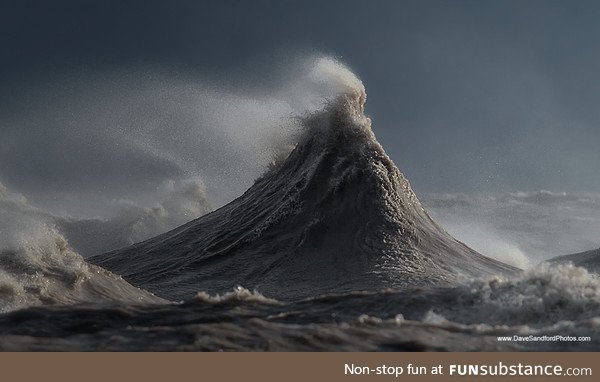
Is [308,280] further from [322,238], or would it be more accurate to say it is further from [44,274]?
[44,274]

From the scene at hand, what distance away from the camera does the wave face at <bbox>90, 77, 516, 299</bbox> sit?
12.2m

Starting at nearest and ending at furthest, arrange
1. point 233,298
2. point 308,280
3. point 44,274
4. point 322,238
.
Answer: point 233,298
point 44,274
point 308,280
point 322,238

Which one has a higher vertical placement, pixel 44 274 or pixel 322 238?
pixel 322 238

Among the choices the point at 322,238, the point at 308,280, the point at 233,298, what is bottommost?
the point at 233,298

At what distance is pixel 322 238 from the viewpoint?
43.7ft

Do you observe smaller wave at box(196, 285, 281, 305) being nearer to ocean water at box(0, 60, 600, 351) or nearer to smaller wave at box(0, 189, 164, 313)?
ocean water at box(0, 60, 600, 351)

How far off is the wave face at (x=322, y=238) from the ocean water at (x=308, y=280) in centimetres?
4

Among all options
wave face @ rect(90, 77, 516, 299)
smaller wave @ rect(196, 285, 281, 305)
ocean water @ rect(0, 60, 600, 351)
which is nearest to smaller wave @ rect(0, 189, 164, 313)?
ocean water @ rect(0, 60, 600, 351)

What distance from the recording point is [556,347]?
18.7 ft

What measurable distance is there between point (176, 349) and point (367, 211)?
874 centimetres

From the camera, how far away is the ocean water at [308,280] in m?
5.89

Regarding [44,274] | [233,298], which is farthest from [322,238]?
[233,298]

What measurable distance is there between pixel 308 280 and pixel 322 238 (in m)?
1.49

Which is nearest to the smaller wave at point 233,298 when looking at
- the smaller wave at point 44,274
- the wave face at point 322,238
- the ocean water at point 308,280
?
the ocean water at point 308,280
